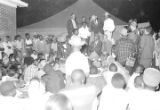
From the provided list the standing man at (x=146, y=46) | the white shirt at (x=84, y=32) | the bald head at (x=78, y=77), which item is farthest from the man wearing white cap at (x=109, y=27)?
the bald head at (x=78, y=77)

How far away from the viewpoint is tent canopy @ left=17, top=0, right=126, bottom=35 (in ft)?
58.0

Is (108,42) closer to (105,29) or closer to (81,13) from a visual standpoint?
(105,29)

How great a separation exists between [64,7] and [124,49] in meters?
11.5

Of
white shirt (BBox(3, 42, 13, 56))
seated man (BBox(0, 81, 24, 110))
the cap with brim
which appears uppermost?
white shirt (BBox(3, 42, 13, 56))

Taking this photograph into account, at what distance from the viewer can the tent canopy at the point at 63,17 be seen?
58.0ft

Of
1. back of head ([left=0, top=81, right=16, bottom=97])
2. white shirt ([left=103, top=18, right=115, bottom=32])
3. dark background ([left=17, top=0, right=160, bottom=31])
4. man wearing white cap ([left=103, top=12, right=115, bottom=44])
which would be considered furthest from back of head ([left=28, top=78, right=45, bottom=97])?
dark background ([left=17, top=0, right=160, bottom=31])

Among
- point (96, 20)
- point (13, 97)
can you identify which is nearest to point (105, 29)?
point (96, 20)

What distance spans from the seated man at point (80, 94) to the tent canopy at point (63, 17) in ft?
43.5

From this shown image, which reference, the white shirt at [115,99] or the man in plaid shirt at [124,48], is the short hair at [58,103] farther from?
the man in plaid shirt at [124,48]

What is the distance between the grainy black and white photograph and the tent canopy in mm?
53

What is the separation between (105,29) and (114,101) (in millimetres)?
10636

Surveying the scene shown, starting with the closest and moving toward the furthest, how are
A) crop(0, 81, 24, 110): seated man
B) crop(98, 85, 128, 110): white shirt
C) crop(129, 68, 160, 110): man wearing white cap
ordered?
crop(129, 68, 160, 110): man wearing white cap
crop(98, 85, 128, 110): white shirt
crop(0, 81, 24, 110): seated man

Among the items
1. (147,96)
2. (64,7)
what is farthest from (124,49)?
(64,7)

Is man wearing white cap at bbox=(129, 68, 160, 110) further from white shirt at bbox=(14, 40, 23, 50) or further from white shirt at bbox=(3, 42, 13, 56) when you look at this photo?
white shirt at bbox=(14, 40, 23, 50)
